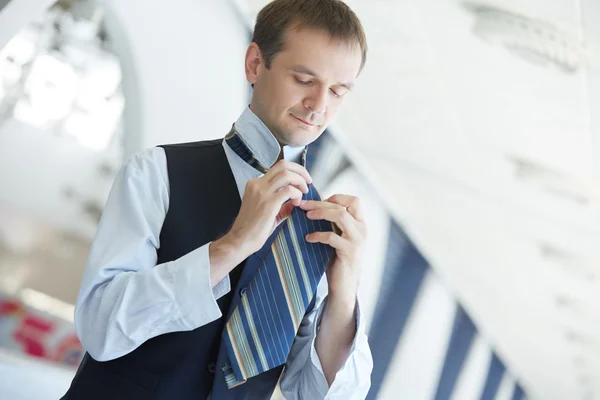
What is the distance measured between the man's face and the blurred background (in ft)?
4.33

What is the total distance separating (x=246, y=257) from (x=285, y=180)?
0.50 feet

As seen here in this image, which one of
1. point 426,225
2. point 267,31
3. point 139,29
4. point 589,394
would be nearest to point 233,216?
point 267,31

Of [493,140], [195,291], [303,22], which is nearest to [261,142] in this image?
[303,22]

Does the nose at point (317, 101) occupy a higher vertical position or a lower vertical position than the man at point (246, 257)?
higher

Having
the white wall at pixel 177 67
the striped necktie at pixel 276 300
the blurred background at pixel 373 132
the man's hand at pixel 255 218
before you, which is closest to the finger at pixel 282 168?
the man's hand at pixel 255 218

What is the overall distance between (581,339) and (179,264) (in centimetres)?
796

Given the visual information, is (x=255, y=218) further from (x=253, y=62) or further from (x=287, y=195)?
(x=253, y=62)

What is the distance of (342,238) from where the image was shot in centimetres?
127

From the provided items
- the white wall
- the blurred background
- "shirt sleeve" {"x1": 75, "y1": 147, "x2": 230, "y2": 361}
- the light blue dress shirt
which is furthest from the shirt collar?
the white wall

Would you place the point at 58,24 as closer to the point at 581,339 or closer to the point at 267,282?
the point at 267,282

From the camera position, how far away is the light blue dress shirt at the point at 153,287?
1102mm

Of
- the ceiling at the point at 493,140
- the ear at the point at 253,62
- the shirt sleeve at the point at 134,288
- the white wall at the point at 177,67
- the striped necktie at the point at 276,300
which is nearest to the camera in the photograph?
the shirt sleeve at the point at 134,288

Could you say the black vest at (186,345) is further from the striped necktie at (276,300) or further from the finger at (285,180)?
the finger at (285,180)

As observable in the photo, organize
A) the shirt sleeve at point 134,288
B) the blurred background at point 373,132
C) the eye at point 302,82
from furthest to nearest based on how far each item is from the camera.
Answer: the blurred background at point 373,132, the eye at point 302,82, the shirt sleeve at point 134,288
